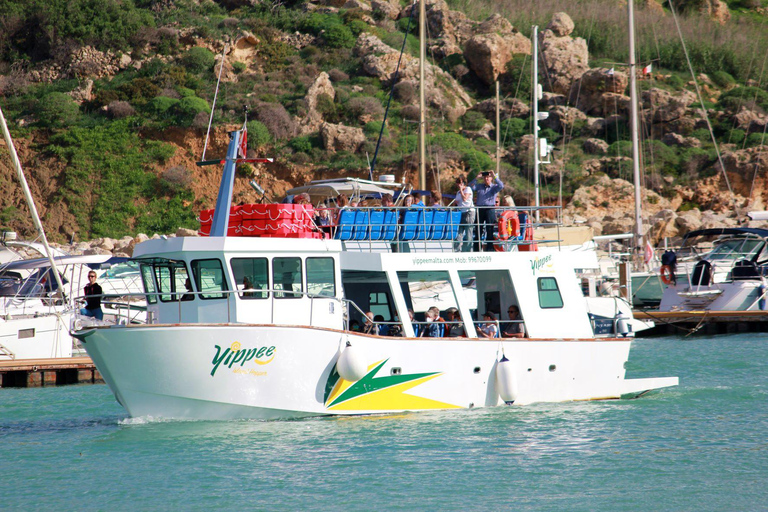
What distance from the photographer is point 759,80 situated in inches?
2574

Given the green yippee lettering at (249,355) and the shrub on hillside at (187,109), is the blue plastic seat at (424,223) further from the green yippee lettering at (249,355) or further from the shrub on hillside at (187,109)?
the shrub on hillside at (187,109)

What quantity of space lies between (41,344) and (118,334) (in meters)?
11.7

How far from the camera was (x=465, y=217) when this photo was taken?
592 inches

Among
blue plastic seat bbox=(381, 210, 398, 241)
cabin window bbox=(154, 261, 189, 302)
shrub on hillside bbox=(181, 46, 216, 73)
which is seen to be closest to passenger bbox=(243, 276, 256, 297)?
cabin window bbox=(154, 261, 189, 302)

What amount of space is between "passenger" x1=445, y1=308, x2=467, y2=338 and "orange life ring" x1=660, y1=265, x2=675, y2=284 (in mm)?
19424

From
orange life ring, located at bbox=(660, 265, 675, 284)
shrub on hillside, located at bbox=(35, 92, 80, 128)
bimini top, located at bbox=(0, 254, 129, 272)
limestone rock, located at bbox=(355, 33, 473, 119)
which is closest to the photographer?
bimini top, located at bbox=(0, 254, 129, 272)

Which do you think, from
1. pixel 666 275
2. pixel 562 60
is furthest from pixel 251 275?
pixel 562 60

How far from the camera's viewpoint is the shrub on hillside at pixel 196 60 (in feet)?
190

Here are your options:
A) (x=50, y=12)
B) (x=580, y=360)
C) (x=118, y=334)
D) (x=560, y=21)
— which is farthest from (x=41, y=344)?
(x=560, y=21)

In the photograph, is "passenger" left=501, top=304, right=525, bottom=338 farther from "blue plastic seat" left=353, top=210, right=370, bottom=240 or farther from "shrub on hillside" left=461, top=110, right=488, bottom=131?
"shrub on hillside" left=461, top=110, right=488, bottom=131

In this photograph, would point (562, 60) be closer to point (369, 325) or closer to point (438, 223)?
point (438, 223)

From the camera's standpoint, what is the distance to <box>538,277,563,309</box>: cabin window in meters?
15.2

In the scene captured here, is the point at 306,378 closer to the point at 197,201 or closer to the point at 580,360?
the point at 580,360

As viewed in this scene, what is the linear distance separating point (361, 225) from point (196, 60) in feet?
155
